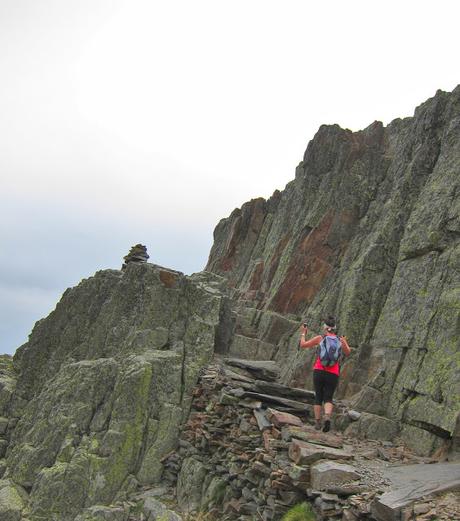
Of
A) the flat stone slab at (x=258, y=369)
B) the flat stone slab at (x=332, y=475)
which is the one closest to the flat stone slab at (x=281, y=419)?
the flat stone slab at (x=332, y=475)

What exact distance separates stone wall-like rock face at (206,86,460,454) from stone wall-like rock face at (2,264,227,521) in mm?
4760

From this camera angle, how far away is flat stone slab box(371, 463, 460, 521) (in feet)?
37.3

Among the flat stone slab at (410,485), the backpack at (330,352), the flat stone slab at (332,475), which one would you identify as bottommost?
the flat stone slab at (332,475)

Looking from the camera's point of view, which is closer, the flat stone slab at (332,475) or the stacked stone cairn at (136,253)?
the flat stone slab at (332,475)

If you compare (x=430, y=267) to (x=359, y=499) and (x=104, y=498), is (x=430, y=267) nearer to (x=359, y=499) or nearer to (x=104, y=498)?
(x=359, y=499)

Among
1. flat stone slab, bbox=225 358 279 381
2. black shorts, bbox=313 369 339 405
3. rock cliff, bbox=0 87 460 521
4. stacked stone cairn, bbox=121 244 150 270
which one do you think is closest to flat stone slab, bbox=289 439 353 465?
black shorts, bbox=313 369 339 405

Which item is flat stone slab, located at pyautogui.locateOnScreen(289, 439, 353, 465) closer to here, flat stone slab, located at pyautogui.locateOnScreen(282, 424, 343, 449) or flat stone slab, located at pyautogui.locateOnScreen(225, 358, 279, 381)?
flat stone slab, located at pyautogui.locateOnScreen(282, 424, 343, 449)

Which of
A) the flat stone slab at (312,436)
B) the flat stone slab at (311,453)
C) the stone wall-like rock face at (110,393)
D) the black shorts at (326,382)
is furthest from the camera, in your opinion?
the stone wall-like rock face at (110,393)

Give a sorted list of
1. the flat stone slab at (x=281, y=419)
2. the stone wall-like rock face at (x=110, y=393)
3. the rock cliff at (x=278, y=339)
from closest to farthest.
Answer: the flat stone slab at (x=281, y=419)
the rock cliff at (x=278, y=339)
the stone wall-like rock face at (x=110, y=393)

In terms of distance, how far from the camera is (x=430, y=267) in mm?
20906

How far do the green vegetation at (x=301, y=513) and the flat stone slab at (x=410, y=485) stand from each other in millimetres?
2323

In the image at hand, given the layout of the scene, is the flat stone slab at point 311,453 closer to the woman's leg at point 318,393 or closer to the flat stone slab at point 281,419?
the flat stone slab at point 281,419

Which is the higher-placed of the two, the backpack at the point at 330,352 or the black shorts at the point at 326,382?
the backpack at the point at 330,352

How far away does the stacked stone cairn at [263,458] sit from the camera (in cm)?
1366
